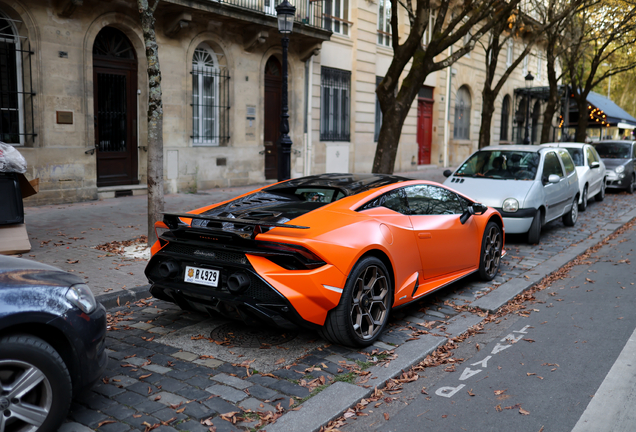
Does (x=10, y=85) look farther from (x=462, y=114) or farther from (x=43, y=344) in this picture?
(x=462, y=114)

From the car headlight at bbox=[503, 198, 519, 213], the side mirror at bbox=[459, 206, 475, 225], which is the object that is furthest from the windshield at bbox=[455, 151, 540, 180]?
the side mirror at bbox=[459, 206, 475, 225]

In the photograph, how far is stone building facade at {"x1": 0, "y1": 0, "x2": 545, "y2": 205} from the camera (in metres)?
12.1

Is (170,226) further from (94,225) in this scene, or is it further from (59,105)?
(59,105)

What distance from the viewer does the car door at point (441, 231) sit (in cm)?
565

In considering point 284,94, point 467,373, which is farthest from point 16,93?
point 467,373

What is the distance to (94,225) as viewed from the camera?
10.0 metres

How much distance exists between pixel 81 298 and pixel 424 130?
24.8 meters

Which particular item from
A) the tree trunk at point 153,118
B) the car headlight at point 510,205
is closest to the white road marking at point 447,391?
the tree trunk at point 153,118

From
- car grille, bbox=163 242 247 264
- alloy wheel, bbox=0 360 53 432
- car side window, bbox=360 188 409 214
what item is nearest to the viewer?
alloy wheel, bbox=0 360 53 432

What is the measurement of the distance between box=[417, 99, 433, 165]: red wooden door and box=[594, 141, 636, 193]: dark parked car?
8.50m

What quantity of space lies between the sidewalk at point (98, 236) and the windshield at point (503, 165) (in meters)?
5.83

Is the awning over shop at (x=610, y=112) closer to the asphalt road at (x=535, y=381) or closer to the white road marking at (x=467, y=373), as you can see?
the asphalt road at (x=535, y=381)

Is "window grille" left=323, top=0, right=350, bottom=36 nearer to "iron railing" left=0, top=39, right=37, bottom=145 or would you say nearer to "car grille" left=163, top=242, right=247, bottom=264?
"iron railing" left=0, top=39, right=37, bottom=145

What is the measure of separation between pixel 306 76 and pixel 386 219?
48.0ft
